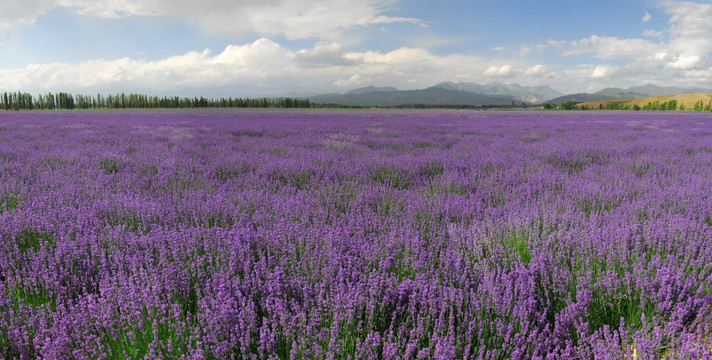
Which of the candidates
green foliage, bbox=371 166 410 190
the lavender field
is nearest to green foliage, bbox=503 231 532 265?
the lavender field

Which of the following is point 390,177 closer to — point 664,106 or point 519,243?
point 519,243

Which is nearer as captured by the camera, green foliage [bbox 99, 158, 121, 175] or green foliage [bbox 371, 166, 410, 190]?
green foliage [bbox 371, 166, 410, 190]

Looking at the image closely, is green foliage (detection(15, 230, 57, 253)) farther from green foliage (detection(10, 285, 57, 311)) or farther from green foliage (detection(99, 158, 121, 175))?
green foliage (detection(99, 158, 121, 175))

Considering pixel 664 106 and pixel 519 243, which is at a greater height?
pixel 664 106

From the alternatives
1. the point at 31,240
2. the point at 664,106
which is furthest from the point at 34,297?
the point at 664,106

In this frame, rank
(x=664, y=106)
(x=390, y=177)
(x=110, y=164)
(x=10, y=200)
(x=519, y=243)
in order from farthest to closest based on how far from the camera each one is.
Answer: (x=664, y=106)
(x=110, y=164)
(x=390, y=177)
(x=10, y=200)
(x=519, y=243)

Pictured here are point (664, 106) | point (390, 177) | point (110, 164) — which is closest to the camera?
point (390, 177)

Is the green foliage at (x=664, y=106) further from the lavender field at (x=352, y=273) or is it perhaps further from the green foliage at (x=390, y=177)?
the green foliage at (x=390, y=177)

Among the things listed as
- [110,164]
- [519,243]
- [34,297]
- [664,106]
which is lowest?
[34,297]

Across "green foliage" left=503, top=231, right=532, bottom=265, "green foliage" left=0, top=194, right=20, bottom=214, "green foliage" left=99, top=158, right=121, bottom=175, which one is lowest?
"green foliage" left=503, top=231, right=532, bottom=265

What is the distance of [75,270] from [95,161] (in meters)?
3.83

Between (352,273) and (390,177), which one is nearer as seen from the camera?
(352,273)

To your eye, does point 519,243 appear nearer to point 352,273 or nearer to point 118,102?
point 352,273

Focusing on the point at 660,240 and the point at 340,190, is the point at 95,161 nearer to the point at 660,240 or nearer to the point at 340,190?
the point at 340,190
